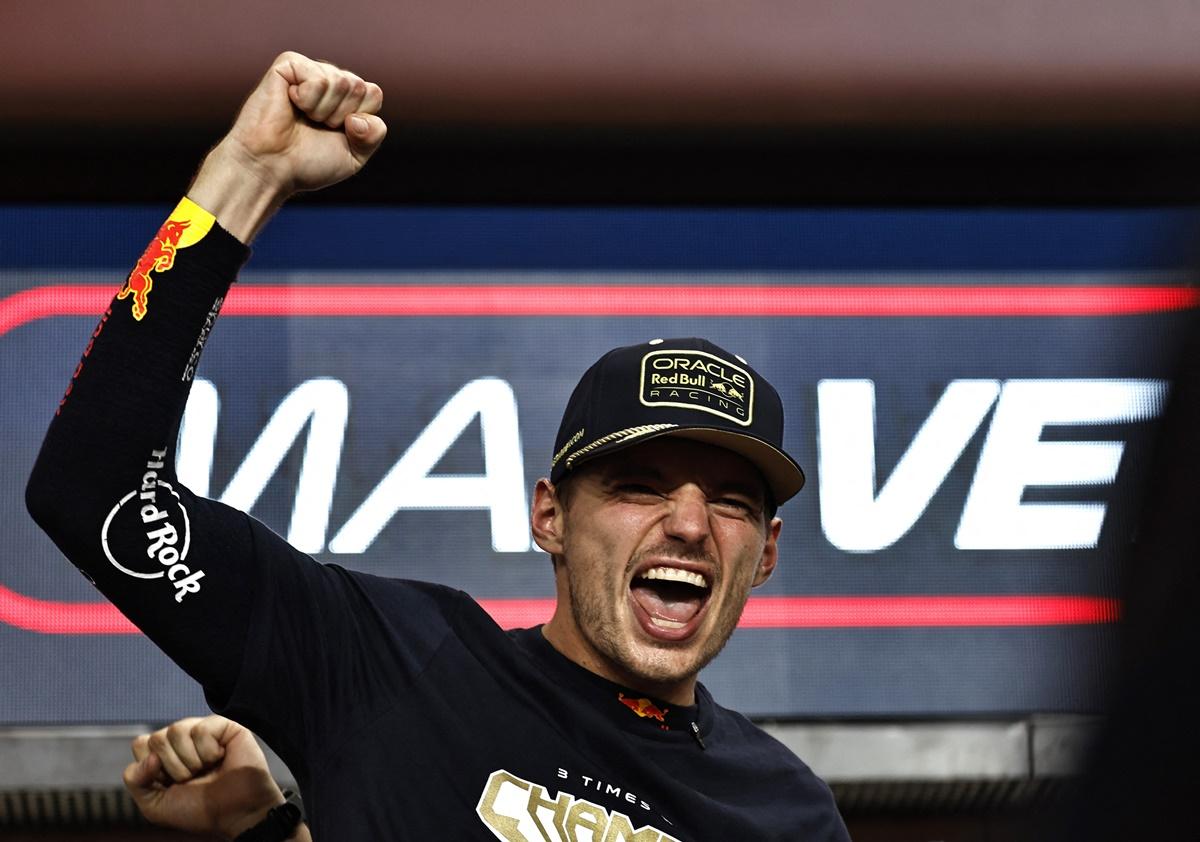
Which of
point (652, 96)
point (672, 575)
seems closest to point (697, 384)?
point (672, 575)

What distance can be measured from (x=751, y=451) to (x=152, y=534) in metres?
0.54

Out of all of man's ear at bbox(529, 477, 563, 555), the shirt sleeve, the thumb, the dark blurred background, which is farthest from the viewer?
the dark blurred background

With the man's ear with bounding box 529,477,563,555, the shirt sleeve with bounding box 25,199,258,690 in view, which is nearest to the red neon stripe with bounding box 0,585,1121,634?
the man's ear with bounding box 529,477,563,555

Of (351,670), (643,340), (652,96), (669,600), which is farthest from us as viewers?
(652,96)

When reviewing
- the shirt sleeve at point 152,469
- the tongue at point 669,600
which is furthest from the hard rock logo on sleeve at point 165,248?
the tongue at point 669,600

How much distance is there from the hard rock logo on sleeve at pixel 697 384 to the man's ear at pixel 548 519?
16 cm

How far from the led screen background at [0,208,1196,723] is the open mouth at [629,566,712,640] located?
38.8 inches

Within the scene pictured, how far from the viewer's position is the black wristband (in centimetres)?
127

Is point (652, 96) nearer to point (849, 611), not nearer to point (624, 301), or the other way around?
point (624, 301)

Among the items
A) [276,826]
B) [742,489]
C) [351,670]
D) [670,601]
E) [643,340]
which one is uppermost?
[643,340]

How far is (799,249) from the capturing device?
2.49 meters

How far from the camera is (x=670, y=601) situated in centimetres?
137

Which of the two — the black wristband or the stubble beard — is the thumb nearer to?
the stubble beard

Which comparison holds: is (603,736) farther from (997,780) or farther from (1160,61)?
(1160,61)
